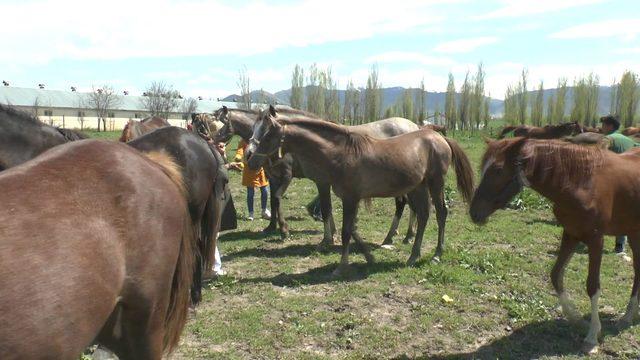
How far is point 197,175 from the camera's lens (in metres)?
5.21

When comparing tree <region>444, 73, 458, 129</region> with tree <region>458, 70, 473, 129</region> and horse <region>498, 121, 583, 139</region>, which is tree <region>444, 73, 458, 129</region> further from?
horse <region>498, 121, 583, 139</region>

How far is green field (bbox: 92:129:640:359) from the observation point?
4.53 metres

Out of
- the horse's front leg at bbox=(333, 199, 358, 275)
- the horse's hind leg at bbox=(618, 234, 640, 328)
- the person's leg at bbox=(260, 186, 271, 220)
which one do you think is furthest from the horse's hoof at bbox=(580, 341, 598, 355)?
the person's leg at bbox=(260, 186, 271, 220)

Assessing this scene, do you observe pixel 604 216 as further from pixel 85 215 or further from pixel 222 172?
pixel 85 215

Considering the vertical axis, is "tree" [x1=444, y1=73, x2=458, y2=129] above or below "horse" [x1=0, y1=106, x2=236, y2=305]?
above

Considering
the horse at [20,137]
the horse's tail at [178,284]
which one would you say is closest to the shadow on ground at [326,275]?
the horse at [20,137]

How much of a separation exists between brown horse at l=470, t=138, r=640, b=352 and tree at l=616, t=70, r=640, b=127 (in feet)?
164

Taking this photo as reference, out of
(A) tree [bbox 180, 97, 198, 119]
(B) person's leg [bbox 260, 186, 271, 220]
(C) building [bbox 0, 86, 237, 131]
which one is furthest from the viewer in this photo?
(A) tree [bbox 180, 97, 198, 119]

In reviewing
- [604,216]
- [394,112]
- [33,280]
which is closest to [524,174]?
[604,216]

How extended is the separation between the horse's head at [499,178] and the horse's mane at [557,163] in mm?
77

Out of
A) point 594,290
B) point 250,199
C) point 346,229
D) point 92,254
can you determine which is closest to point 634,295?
point 594,290

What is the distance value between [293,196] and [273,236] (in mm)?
4160

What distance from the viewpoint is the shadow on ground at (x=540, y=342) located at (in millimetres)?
4426

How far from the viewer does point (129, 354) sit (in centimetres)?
253
